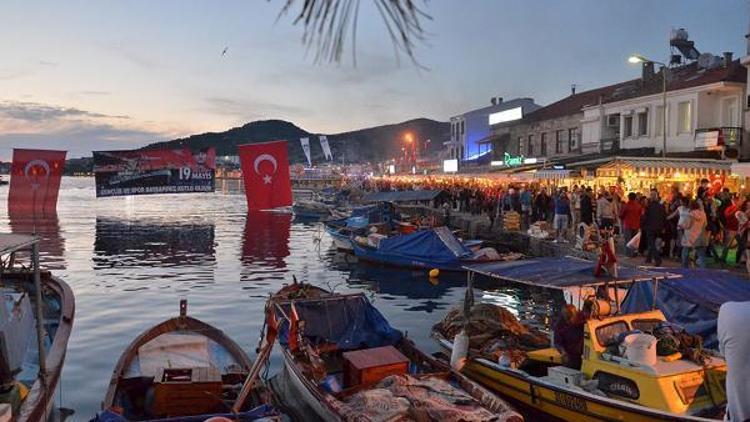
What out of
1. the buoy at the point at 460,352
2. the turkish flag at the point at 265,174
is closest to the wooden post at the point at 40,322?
the buoy at the point at 460,352

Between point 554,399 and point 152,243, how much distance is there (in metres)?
35.0

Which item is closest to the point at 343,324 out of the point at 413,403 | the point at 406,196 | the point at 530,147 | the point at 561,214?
the point at 413,403

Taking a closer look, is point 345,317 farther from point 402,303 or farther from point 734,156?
point 734,156

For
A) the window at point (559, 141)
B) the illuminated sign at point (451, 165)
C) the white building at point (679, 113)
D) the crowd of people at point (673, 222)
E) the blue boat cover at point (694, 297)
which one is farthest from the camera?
the illuminated sign at point (451, 165)

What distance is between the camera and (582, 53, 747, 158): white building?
3256 centimetres

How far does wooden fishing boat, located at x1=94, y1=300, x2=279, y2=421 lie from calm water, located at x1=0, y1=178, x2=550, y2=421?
2.00 metres

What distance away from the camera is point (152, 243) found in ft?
136

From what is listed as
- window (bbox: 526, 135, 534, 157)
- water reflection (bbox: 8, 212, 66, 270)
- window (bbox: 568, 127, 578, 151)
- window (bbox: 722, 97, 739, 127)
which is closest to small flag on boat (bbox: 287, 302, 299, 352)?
water reflection (bbox: 8, 212, 66, 270)

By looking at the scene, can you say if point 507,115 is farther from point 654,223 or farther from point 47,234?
point 654,223

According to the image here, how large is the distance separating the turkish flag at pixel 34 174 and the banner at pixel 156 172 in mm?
6266

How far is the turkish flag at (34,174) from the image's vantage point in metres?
29.8

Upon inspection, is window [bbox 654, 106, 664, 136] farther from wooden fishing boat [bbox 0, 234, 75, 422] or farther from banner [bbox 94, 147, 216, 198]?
wooden fishing boat [bbox 0, 234, 75, 422]

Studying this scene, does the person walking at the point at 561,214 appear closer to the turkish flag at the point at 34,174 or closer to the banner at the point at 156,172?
the banner at the point at 156,172

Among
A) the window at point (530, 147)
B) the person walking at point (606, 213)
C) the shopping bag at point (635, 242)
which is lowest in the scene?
the shopping bag at point (635, 242)
